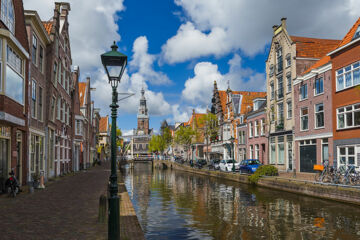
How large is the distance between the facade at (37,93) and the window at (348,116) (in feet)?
73.7

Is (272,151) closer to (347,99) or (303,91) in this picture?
(303,91)

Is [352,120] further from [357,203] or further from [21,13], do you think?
[21,13]

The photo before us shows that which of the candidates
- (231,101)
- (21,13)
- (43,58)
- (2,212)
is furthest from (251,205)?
(231,101)

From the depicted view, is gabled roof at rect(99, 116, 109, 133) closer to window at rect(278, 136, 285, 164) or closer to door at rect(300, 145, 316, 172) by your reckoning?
window at rect(278, 136, 285, 164)

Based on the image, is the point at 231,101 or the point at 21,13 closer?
the point at 21,13

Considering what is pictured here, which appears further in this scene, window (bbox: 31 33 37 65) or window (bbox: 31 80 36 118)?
window (bbox: 31 33 37 65)

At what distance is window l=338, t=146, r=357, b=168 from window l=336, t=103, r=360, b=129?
5.67ft

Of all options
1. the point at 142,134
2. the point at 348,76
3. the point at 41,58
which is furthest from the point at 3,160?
the point at 142,134

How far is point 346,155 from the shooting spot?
2583cm

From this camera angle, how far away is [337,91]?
2697cm

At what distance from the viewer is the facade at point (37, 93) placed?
826 inches

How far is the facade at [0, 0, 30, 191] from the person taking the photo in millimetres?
15133

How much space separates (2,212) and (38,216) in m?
1.54

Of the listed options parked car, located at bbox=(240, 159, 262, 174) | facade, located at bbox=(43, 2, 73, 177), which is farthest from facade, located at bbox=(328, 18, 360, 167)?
facade, located at bbox=(43, 2, 73, 177)
